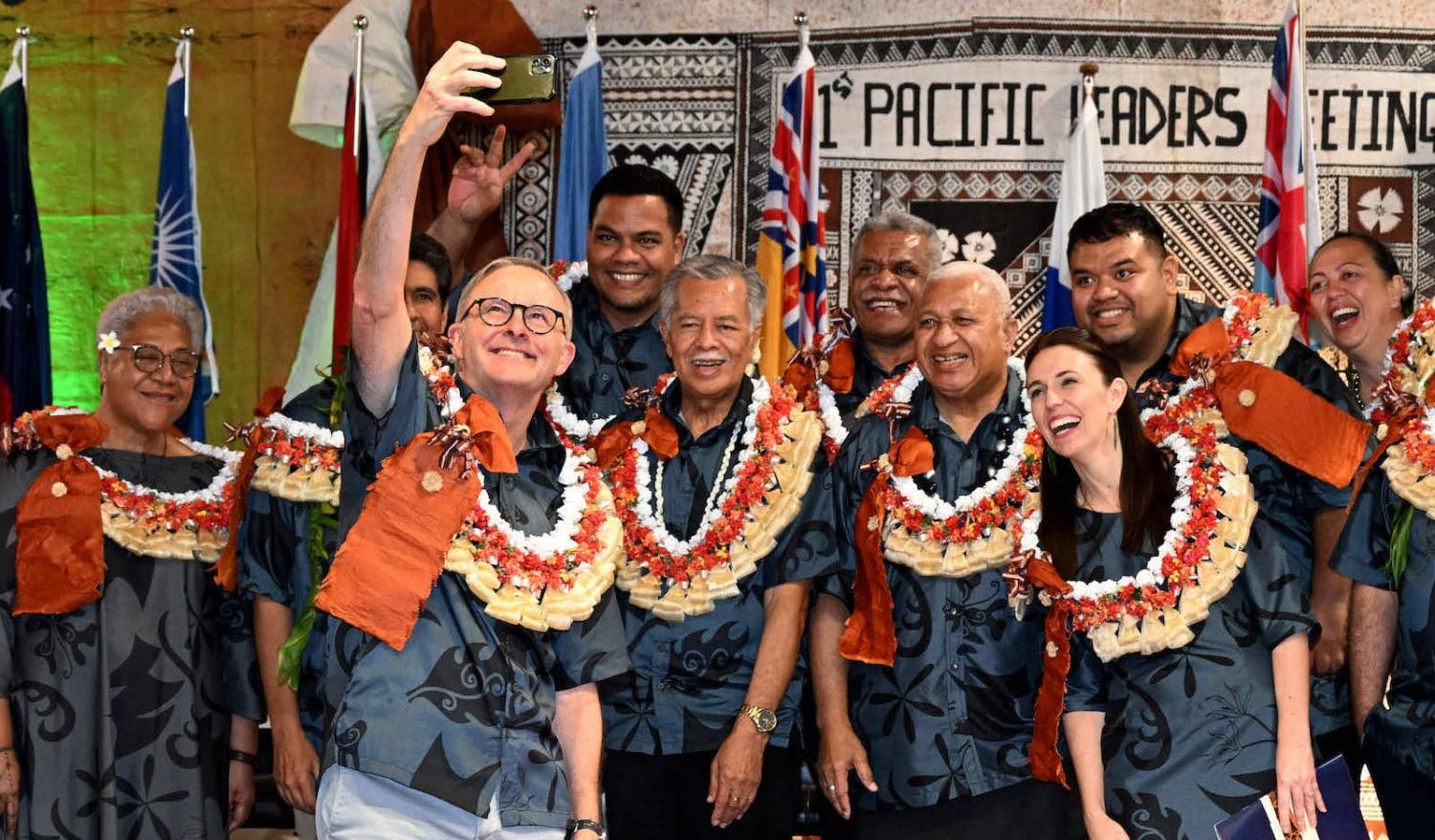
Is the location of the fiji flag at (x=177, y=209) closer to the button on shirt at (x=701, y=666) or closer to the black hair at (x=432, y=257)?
the black hair at (x=432, y=257)

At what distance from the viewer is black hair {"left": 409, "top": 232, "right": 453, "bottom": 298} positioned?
3965 mm

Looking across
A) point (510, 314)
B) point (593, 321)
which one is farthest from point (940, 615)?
point (593, 321)

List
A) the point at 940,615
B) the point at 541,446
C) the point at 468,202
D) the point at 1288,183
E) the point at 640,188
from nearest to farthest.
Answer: the point at 541,446
the point at 940,615
the point at 640,188
the point at 468,202
the point at 1288,183

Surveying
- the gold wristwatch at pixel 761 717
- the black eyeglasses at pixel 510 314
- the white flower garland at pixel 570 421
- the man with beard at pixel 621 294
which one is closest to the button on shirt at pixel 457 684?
the black eyeglasses at pixel 510 314

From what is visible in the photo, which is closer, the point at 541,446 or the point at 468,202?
the point at 541,446

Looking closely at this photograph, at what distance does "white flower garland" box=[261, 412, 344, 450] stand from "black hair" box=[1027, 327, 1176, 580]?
1.59m

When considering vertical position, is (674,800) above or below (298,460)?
below

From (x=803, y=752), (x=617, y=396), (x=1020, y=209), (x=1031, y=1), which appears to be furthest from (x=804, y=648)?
(x=1031, y=1)

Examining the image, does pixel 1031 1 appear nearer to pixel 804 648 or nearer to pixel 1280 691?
pixel 804 648

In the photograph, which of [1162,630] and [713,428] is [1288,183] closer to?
[713,428]

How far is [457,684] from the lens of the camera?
2.72 metres

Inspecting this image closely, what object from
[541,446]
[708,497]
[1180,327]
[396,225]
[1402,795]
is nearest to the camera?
[396,225]

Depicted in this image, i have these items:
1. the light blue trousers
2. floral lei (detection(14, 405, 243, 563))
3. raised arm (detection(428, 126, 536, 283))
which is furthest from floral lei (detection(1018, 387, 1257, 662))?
raised arm (detection(428, 126, 536, 283))

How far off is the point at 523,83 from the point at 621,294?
4.87 ft
